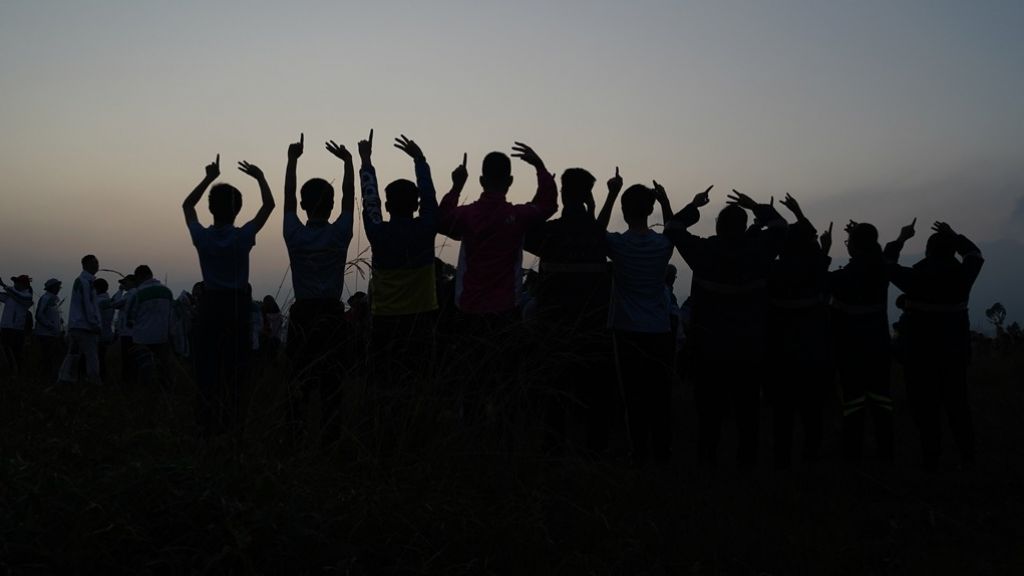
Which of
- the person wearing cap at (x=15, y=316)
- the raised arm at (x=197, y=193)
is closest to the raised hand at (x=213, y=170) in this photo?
the raised arm at (x=197, y=193)

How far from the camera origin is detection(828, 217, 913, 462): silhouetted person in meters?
7.72

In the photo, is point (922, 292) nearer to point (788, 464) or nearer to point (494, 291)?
point (788, 464)

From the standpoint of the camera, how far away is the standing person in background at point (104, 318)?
1614 cm

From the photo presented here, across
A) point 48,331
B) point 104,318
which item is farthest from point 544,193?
point 104,318

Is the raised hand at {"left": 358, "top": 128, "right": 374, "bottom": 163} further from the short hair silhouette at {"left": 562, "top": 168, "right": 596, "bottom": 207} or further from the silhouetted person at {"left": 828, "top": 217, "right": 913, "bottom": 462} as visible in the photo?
the silhouetted person at {"left": 828, "top": 217, "right": 913, "bottom": 462}

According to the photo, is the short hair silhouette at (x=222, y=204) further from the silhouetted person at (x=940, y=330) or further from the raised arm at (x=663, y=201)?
the silhouetted person at (x=940, y=330)

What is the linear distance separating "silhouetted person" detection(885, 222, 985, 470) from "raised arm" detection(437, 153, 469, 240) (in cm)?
351

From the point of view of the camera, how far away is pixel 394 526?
13.4 feet

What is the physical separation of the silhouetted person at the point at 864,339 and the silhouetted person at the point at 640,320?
1.78 metres

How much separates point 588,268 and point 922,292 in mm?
2846

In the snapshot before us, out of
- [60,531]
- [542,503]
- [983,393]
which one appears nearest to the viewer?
[60,531]

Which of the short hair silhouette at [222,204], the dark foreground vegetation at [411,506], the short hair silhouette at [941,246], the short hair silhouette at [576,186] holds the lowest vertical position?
the dark foreground vegetation at [411,506]

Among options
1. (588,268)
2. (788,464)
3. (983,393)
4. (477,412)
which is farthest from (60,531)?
(983,393)

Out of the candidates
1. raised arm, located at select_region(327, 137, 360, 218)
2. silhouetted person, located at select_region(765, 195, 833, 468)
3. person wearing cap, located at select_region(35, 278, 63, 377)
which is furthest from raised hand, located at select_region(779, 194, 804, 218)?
person wearing cap, located at select_region(35, 278, 63, 377)
